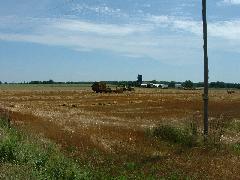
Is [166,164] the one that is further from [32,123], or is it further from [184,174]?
[32,123]

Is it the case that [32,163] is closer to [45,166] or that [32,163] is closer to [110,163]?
[45,166]

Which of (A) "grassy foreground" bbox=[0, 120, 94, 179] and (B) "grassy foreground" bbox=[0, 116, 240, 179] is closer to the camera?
(A) "grassy foreground" bbox=[0, 120, 94, 179]

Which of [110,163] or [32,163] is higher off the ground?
[32,163]

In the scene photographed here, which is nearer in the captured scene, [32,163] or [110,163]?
[32,163]

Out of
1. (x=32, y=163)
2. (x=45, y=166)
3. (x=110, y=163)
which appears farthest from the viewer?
(x=110, y=163)

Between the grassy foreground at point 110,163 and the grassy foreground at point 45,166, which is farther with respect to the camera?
the grassy foreground at point 110,163

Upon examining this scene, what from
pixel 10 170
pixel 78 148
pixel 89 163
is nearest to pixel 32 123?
pixel 78 148

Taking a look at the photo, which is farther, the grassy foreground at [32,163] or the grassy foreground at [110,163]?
the grassy foreground at [110,163]

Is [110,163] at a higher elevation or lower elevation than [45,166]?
lower

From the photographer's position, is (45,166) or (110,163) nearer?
(45,166)

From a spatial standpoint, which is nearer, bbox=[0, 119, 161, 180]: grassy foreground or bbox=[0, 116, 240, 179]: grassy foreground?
bbox=[0, 119, 161, 180]: grassy foreground

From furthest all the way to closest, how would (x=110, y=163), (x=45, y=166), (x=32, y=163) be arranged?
(x=110, y=163) < (x=45, y=166) < (x=32, y=163)

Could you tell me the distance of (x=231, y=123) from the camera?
27594 millimetres

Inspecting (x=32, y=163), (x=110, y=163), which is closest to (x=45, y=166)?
(x=32, y=163)
